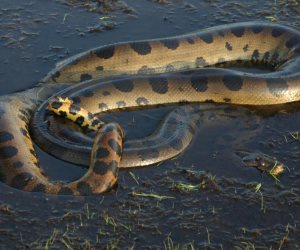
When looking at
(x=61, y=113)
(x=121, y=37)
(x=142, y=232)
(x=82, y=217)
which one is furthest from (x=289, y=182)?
(x=121, y=37)

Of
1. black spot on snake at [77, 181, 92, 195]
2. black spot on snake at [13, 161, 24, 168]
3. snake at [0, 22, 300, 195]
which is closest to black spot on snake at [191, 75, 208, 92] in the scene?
snake at [0, 22, 300, 195]

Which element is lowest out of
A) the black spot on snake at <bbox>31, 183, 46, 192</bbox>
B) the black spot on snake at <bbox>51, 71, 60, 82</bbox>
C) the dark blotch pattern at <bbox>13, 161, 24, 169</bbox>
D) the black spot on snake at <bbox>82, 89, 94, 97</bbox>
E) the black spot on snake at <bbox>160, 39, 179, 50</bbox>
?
the black spot on snake at <bbox>51, 71, 60, 82</bbox>

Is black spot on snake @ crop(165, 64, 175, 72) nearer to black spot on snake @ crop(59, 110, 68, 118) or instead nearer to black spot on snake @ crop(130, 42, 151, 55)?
black spot on snake @ crop(130, 42, 151, 55)

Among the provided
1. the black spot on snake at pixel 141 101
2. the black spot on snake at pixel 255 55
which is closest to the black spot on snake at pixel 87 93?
the black spot on snake at pixel 141 101

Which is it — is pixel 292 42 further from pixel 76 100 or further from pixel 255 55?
pixel 76 100

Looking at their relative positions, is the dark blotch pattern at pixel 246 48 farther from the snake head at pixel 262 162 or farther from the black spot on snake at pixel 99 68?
the snake head at pixel 262 162

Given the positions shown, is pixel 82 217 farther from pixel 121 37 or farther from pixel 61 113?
pixel 121 37

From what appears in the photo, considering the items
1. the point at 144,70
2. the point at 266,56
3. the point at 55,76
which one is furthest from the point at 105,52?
the point at 266,56
